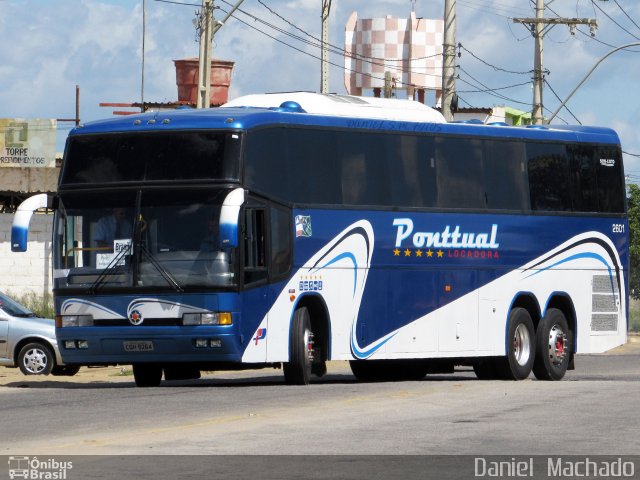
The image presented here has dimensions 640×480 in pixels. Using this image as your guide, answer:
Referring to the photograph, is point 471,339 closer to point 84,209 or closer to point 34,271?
point 84,209

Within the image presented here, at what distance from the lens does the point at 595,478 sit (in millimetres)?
11242

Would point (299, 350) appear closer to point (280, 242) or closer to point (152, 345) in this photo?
point (280, 242)

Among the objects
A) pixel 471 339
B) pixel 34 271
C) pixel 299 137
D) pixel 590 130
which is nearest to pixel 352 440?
pixel 299 137

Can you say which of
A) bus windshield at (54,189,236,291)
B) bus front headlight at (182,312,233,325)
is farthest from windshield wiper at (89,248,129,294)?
bus front headlight at (182,312,233,325)

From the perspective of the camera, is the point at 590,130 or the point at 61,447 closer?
the point at 61,447

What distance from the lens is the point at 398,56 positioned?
220 feet

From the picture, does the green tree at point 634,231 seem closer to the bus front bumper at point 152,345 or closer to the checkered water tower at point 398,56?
the checkered water tower at point 398,56

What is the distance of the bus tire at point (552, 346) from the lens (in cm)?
2508

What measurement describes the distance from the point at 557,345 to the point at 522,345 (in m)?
0.72

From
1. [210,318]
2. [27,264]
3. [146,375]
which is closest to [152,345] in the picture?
[210,318]

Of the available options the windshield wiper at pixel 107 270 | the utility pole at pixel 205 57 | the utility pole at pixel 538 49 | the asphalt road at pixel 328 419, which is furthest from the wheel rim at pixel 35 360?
the utility pole at pixel 538 49

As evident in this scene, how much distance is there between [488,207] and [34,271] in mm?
21314

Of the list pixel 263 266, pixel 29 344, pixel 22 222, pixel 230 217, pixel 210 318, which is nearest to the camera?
pixel 230 217

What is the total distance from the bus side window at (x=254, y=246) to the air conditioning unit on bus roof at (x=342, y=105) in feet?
8.31
